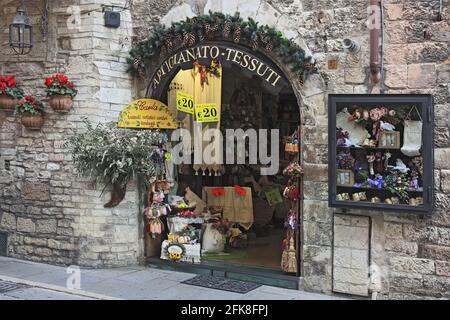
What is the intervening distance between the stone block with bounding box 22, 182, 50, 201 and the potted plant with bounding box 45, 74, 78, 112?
3.88ft

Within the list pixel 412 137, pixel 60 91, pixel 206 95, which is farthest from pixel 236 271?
pixel 60 91

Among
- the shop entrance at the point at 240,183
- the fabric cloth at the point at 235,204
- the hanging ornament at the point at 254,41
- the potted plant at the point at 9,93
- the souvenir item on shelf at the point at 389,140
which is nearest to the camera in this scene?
the souvenir item on shelf at the point at 389,140

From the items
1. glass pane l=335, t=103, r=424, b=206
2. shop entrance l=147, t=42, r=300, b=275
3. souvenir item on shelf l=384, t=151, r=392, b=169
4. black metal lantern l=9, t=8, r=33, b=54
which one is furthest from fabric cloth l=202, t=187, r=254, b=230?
black metal lantern l=9, t=8, r=33, b=54

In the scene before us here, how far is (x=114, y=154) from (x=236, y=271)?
2.23 m

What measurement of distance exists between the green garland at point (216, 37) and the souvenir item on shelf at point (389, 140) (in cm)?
114

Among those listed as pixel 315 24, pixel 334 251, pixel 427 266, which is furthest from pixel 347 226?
pixel 315 24

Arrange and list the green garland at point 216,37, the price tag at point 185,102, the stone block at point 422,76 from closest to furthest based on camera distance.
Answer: the stone block at point 422,76 < the green garland at point 216,37 < the price tag at point 185,102

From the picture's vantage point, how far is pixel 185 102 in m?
7.93

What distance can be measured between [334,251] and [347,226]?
1.11 feet

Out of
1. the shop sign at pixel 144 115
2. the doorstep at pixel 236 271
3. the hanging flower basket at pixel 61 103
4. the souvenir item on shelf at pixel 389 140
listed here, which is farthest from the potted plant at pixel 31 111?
the souvenir item on shelf at pixel 389 140

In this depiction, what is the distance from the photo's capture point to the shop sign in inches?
308

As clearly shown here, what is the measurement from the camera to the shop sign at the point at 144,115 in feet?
25.7

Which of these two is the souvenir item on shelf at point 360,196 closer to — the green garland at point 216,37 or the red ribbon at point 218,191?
the green garland at point 216,37

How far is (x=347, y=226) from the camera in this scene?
21.0 ft
